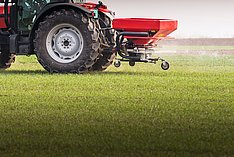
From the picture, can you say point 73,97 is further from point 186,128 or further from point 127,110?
point 186,128

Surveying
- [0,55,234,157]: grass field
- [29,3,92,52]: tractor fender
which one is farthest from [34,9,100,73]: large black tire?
[0,55,234,157]: grass field

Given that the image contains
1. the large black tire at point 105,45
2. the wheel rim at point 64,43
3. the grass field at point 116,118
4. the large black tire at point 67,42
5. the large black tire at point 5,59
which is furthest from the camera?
the large black tire at point 5,59

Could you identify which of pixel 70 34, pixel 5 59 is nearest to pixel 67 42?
pixel 70 34

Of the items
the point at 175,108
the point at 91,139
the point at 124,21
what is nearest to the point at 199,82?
the point at 124,21

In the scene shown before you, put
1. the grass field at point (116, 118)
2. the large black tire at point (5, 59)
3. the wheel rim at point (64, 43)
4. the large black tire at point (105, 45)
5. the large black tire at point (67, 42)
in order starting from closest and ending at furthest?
the grass field at point (116, 118)
the large black tire at point (67, 42)
the wheel rim at point (64, 43)
the large black tire at point (105, 45)
the large black tire at point (5, 59)

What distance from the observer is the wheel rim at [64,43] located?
1297 cm

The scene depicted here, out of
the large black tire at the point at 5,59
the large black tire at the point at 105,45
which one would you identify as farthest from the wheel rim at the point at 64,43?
the large black tire at the point at 5,59

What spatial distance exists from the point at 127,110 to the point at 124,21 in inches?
230

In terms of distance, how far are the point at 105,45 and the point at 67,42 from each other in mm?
841

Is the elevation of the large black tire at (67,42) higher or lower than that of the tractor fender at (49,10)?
lower

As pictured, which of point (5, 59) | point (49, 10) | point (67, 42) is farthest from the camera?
point (5, 59)

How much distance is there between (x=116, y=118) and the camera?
6.66 metres

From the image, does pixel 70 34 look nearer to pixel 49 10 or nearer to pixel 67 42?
pixel 67 42

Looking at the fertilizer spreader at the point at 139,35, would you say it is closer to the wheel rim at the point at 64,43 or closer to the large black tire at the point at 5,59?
the wheel rim at the point at 64,43
